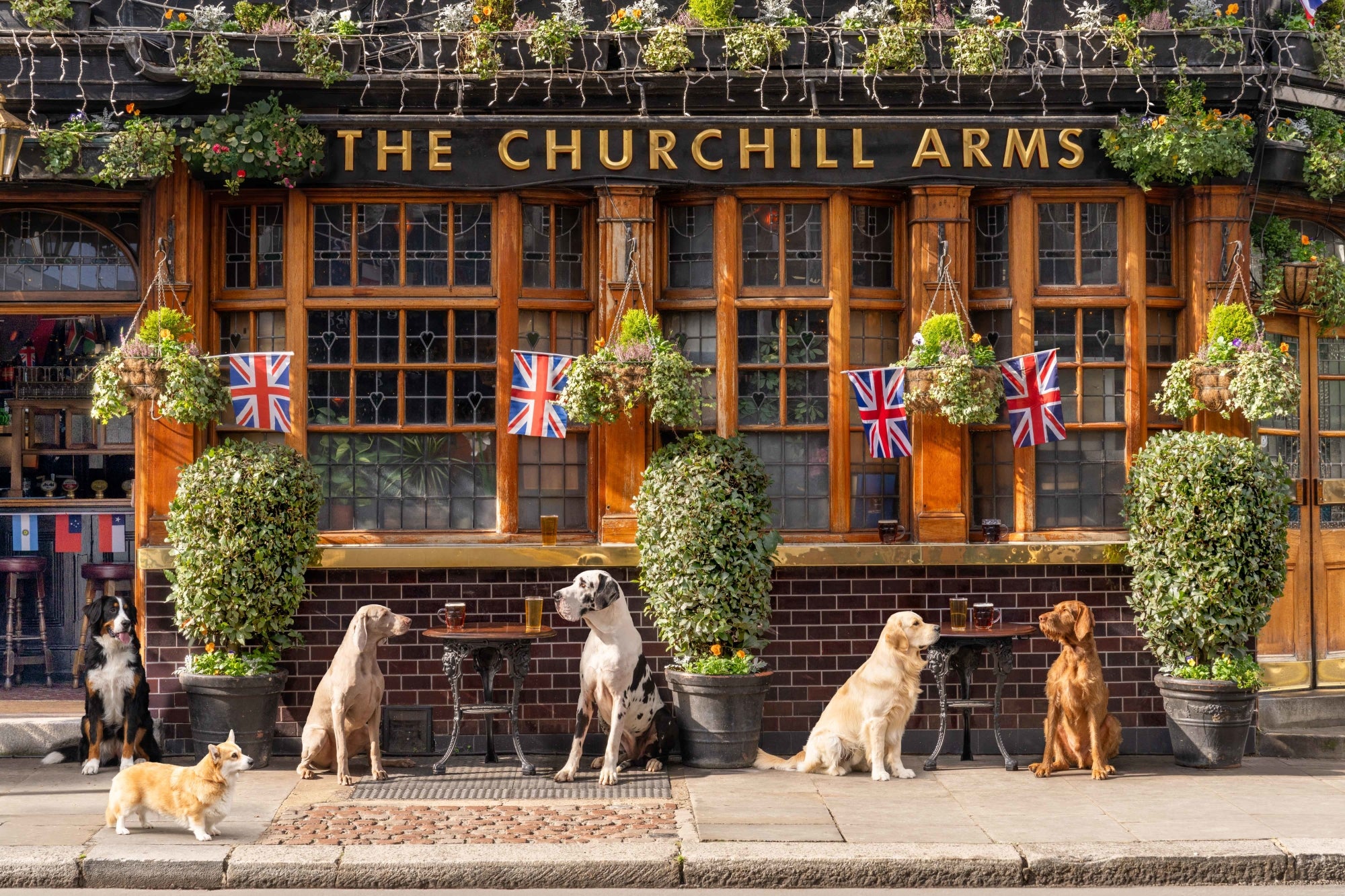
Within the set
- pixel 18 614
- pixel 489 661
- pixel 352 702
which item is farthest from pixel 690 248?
pixel 18 614

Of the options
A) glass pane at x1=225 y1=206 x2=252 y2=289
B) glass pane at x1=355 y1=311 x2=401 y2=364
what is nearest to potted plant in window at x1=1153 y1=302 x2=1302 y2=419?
glass pane at x1=355 y1=311 x2=401 y2=364

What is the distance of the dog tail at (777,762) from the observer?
34.4ft

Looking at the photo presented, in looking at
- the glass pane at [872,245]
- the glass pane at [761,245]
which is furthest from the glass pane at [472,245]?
the glass pane at [872,245]

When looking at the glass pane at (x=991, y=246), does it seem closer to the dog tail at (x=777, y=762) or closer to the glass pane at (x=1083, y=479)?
the glass pane at (x=1083, y=479)

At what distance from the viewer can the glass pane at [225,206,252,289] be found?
11.5 meters

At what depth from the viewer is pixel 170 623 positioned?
11078 mm

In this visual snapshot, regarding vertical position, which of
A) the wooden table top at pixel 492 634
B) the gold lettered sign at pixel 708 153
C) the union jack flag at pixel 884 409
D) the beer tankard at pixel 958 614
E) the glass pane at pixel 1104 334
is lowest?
the wooden table top at pixel 492 634

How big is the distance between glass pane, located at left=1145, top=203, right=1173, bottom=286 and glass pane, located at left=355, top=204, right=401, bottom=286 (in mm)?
5750

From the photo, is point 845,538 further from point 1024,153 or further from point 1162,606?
point 1024,153

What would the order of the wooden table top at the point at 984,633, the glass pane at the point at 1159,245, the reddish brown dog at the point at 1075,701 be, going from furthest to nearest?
the glass pane at the point at 1159,245 → the wooden table top at the point at 984,633 → the reddish brown dog at the point at 1075,701

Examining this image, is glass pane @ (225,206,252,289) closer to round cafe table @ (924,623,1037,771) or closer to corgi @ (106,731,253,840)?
corgi @ (106,731,253,840)

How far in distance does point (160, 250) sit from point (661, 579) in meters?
4.44

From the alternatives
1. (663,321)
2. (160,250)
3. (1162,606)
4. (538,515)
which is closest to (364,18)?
(160,250)

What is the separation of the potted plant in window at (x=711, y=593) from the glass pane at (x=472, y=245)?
2121 mm
